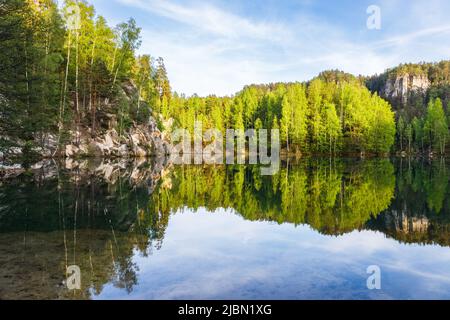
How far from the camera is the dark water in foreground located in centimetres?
607

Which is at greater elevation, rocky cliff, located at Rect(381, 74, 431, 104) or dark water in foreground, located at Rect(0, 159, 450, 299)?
rocky cliff, located at Rect(381, 74, 431, 104)

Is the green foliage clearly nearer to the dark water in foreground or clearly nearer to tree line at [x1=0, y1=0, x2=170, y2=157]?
tree line at [x1=0, y1=0, x2=170, y2=157]

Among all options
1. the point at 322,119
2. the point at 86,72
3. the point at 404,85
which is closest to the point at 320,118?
the point at 322,119

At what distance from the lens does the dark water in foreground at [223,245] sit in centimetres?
607

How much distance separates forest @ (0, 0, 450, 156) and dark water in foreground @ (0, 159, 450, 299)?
8.35m

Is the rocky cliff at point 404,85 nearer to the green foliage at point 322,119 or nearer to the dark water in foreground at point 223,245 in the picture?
the green foliage at point 322,119

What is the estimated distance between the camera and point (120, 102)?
162 feet

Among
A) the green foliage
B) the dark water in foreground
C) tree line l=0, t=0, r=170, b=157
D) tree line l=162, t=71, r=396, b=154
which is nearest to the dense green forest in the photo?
tree line l=162, t=71, r=396, b=154

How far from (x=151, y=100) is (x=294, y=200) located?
5783 cm

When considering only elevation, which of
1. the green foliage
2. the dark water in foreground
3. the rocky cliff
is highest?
the rocky cliff

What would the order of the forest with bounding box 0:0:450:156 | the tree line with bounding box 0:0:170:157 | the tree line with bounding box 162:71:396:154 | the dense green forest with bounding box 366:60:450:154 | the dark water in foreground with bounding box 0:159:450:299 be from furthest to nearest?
the dense green forest with bounding box 366:60:450:154 < the tree line with bounding box 162:71:396:154 < the tree line with bounding box 0:0:170:157 < the forest with bounding box 0:0:450:156 < the dark water in foreground with bounding box 0:159:450:299

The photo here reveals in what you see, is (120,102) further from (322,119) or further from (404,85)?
(404,85)

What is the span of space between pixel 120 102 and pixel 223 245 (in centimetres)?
4409
